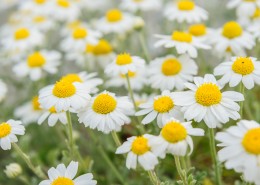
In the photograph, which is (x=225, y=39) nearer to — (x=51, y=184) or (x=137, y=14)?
(x=137, y=14)

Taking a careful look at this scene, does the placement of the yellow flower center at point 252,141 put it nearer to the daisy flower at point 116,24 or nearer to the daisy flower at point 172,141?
the daisy flower at point 172,141

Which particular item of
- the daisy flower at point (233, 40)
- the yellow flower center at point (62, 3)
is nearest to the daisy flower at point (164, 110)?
the daisy flower at point (233, 40)

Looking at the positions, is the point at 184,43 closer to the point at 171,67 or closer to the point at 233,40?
the point at 171,67

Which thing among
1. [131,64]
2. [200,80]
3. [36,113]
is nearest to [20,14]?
[36,113]

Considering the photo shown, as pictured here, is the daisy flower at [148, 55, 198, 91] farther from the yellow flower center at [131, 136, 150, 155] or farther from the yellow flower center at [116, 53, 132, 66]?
the yellow flower center at [131, 136, 150, 155]

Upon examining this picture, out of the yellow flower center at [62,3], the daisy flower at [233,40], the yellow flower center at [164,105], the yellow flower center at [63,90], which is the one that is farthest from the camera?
the yellow flower center at [62,3]

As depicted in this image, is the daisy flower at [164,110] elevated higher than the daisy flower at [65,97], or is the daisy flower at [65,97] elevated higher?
the daisy flower at [65,97]
